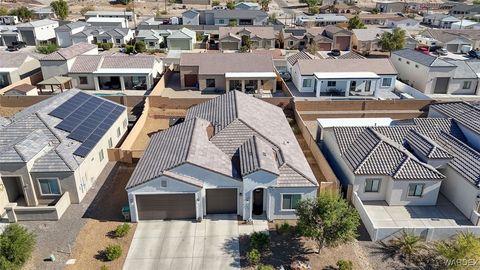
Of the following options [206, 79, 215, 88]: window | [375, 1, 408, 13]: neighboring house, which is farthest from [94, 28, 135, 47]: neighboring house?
[375, 1, 408, 13]: neighboring house

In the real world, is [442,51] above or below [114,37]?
below

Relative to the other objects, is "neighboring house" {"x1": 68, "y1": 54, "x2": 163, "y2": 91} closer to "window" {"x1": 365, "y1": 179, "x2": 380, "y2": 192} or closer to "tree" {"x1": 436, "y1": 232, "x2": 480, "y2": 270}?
"window" {"x1": 365, "y1": 179, "x2": 380, "y2": 192}

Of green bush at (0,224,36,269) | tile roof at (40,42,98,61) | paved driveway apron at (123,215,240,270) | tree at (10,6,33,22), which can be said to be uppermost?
tree at (10,6,33,22)

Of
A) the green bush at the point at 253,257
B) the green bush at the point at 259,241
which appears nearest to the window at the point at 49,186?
the green bush at the point at 259,241

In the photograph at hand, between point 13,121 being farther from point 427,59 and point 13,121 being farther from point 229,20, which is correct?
point 229,20

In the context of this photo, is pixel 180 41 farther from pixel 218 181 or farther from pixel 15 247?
pixel 15 247

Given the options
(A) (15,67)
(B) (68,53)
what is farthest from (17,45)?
(B) (68,53)
